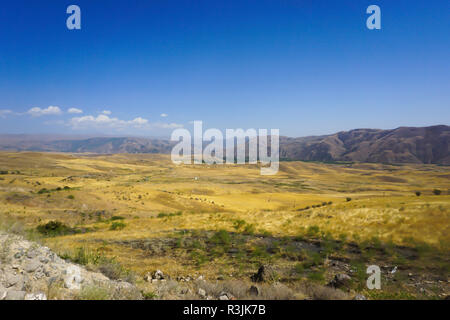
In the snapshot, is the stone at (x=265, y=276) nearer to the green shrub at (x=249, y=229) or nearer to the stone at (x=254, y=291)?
the stone at (x=254, y=291)

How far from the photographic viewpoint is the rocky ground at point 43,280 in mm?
4559

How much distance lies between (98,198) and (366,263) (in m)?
29.1

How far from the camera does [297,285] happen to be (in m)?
6.86

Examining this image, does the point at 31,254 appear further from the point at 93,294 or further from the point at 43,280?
the point at 93,294

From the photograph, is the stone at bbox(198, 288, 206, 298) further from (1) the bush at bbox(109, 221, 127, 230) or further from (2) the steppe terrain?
(1) the bush at bbox(109, 221, 127, 230)

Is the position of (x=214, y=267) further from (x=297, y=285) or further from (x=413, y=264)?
(x=413, y=264)

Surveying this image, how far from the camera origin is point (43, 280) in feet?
17.0

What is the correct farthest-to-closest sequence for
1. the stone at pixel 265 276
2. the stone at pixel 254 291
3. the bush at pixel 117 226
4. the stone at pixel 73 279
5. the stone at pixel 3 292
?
the bush at pixel 117 226 → the stone at pixel 265 276 → the stone at pixel 254 291 → the stone at pixel 73 279 → the stone at pixel 3 292

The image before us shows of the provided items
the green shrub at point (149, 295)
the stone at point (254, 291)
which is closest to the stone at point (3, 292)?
the green shrub at point (149, 295)

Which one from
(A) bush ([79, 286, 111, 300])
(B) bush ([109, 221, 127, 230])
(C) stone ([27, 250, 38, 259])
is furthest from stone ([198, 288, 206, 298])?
(B) bush ([109, 221, 127, 230])

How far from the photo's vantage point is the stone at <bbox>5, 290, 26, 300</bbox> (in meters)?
4.16
